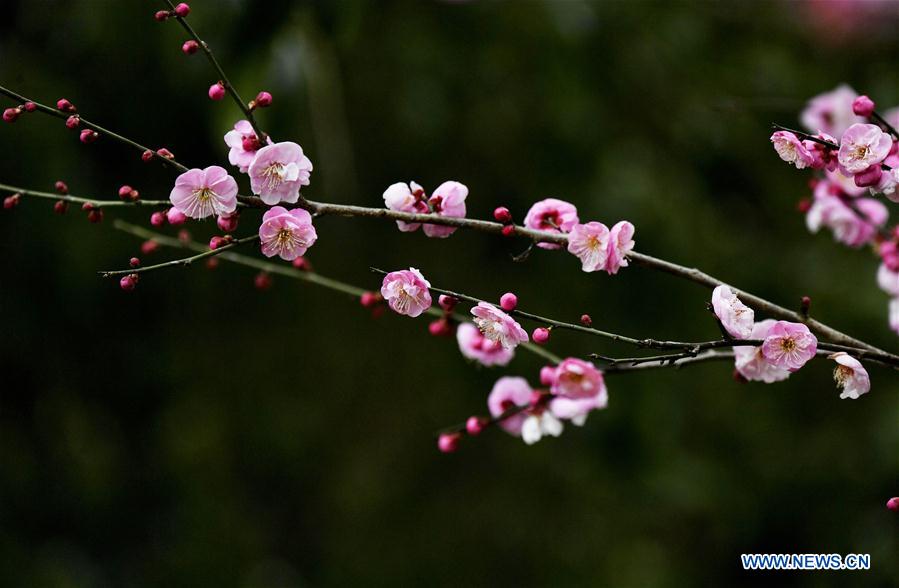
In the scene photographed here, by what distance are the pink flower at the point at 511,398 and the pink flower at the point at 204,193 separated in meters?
0.28

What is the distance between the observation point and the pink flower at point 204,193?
494 mm

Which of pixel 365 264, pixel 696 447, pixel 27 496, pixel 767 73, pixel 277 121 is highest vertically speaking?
pixel 767 73

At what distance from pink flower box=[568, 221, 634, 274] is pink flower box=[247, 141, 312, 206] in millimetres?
171

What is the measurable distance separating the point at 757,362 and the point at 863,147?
148mm

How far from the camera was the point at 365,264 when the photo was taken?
2.00 meters

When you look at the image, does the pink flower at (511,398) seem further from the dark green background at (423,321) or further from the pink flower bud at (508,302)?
the dark green background at (423,321)

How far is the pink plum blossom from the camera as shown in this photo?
0.50 metres

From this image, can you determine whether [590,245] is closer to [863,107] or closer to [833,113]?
[863,107]

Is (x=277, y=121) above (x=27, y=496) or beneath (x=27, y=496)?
above

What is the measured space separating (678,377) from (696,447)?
441 millimetres

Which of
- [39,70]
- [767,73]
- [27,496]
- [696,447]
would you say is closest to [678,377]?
[696,447]

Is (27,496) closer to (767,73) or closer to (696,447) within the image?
(696,447)

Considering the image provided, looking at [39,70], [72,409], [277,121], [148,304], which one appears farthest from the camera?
[72,409]

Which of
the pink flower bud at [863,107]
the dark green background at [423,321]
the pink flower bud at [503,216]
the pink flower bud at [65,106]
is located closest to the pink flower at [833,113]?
the dark green background at [423,321]
